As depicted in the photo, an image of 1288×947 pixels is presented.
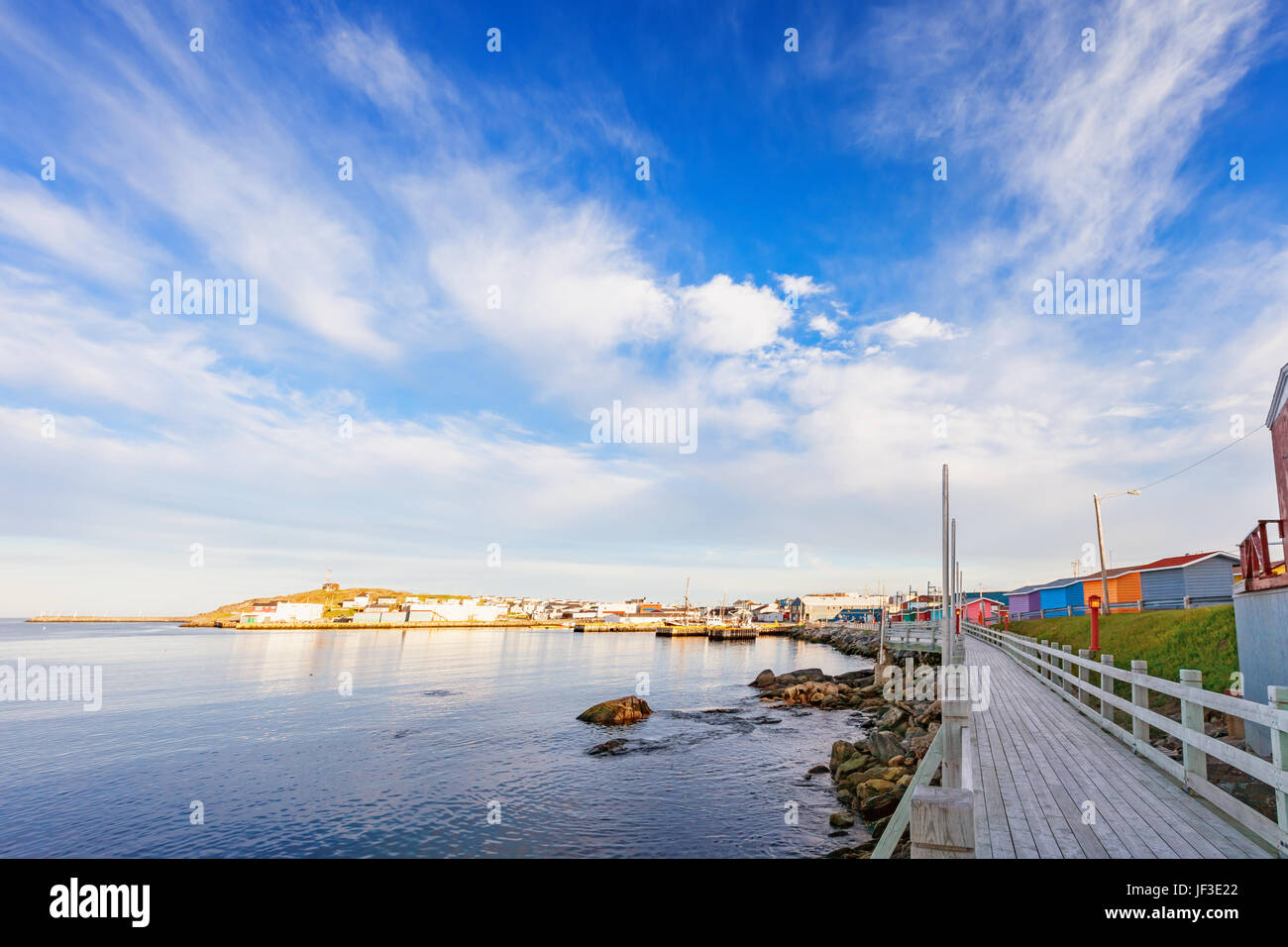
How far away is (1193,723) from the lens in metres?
7.43

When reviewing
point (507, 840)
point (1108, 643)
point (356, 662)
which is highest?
point (1108, 643)

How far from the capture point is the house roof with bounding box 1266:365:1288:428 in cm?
1438

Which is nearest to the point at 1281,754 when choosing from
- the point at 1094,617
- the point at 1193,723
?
the point at 1193,723

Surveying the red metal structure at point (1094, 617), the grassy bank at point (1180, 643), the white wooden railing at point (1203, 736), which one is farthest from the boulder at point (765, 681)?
the white wooden railing at point (1203, 736)

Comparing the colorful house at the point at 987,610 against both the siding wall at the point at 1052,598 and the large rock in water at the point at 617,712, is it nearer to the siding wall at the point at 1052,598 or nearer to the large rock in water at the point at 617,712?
the siding wall at the point at 1052,598

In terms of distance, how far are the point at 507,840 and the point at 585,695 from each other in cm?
2775

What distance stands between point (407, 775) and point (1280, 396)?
87.4 ft

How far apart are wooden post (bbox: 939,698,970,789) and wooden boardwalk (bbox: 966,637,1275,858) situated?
495 mm

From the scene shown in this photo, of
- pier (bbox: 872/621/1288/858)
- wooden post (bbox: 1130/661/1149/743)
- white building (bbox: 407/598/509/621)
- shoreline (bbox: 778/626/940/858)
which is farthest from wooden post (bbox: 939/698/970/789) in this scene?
white building (bbox: 407/598/509/621)

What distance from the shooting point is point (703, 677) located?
5588 cm

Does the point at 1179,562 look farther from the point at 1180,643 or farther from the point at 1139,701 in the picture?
the point at 1139,701
